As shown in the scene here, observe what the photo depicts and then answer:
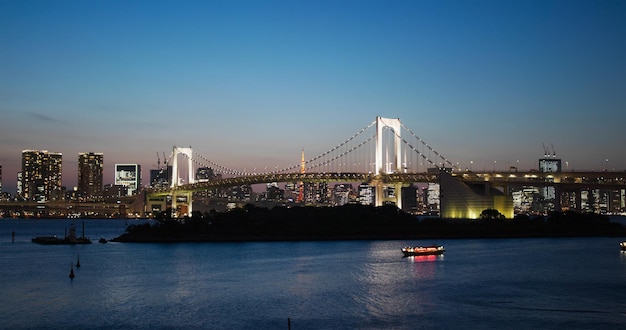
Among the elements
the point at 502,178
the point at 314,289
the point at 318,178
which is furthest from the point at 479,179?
the point at 314,289

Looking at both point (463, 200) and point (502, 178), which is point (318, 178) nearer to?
point (463, 200)

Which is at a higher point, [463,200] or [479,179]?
[479,179]

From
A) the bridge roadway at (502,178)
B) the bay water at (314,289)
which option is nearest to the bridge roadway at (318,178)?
the bridge roadway at (502,178)

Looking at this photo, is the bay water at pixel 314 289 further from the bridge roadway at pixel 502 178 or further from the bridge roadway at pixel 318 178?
the bridge roadway at pixel 318 178

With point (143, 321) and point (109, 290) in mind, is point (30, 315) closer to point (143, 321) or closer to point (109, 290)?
point (143, 321)

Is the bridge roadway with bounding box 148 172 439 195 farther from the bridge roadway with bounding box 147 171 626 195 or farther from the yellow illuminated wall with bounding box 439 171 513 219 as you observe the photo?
the yellow illuminated wall with bounding box 439 171 513 219

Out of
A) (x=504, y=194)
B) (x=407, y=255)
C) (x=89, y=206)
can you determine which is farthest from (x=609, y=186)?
(x=89, y=206)
